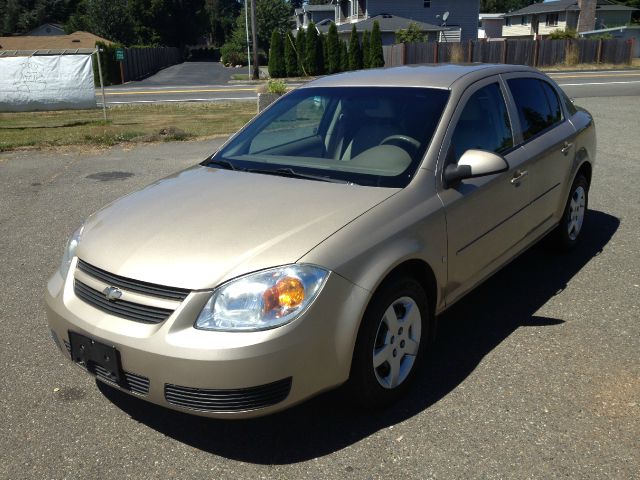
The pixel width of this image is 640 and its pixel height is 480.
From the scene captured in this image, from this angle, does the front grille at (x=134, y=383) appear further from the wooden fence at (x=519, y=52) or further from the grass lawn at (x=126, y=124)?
the wooden fence at (x=519, y=52)

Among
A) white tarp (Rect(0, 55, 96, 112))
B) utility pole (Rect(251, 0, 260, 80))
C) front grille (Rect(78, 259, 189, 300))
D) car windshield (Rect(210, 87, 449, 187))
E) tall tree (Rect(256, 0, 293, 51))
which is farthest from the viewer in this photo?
tall tree (Rect(256, 0, 293, 51))

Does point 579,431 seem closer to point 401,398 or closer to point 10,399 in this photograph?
point 401,398

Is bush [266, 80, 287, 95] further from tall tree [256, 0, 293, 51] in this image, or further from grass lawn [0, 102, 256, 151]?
tall tree [256, 0, 293, 51]

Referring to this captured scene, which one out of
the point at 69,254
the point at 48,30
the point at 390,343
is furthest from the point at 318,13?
the point at 390,343

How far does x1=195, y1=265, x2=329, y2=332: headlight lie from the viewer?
8.63ft

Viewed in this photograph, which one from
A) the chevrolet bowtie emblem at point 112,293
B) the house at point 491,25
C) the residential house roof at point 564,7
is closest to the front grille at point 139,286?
the chevrolet bowtie emblem at point 112,293

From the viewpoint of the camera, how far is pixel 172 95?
2839 cm

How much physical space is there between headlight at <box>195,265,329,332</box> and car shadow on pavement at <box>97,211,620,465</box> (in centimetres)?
66

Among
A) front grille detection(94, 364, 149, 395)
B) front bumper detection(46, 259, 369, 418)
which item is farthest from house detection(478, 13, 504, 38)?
front grille detection(94, 364, 149, 395)

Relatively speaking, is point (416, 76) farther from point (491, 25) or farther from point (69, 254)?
Answer: point (491, 25)

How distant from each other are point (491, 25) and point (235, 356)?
9044 centimetres

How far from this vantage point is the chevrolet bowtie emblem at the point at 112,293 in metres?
2.81

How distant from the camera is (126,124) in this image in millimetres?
→ 16484

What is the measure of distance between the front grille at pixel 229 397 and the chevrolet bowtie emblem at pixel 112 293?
0.47 metres
